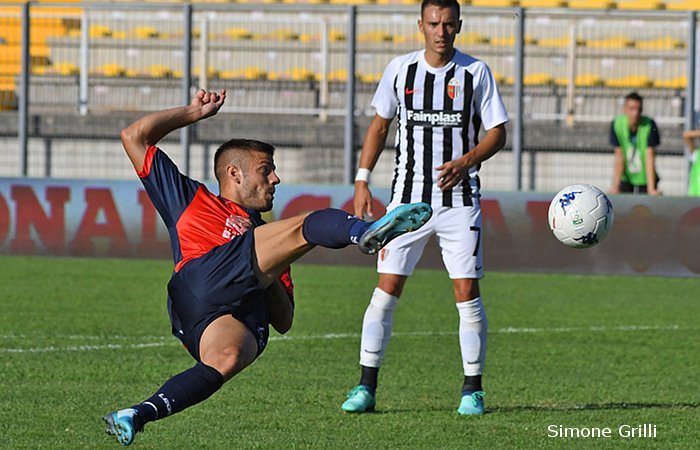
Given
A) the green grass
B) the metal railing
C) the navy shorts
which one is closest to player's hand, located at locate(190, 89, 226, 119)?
the navy shorts

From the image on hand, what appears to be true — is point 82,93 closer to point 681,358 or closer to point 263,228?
point 681,358

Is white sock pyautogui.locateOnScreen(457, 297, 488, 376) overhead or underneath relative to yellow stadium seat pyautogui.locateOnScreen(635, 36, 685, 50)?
underneath

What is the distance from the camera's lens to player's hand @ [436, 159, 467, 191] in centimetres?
713

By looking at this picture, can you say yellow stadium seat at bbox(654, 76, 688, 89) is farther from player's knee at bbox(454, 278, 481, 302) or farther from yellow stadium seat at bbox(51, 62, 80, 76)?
player's knee at bbox(454, 278, 481, 302)

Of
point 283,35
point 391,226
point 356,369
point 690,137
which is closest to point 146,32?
point 283,35

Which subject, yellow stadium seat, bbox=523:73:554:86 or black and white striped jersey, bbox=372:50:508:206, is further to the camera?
yellow stadium seat, bbox=523:73:554:86

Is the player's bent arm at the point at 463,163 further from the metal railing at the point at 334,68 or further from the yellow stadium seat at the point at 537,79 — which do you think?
the yellow stadium seat at the point at 537,79

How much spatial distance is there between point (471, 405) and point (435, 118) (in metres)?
1.59

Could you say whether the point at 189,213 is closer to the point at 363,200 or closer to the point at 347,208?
the point at 363,200

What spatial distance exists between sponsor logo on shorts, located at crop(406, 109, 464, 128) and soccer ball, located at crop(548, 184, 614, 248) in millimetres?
764

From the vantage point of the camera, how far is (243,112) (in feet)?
55.6

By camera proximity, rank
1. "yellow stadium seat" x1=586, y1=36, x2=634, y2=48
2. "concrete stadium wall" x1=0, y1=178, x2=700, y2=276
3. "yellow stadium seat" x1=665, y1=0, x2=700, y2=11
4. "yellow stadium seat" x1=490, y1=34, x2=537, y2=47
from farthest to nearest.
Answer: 1. "yellow stadium seat" x1=665, y1=0, x2=700, y2=11
2. "yellow stadium seat" x1=586, y1=36, x2=634, y2=48
3. "yellow stadium seat" x1=490, y1=34, x2=537, y2=47
4. "concrete stadium wall" x1=0, y1=178, x2=700, y2=276

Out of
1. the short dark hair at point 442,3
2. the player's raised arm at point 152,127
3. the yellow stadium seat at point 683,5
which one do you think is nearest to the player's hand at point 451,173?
the short dark hair at point 442,3

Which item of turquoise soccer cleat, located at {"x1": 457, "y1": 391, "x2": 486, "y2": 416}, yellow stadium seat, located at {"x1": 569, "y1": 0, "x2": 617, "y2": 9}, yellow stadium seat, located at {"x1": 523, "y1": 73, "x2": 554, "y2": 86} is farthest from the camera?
yellow stadium seat, located at {"x1": 569, "y1": 0, "x2": 617, "y2": 9}
